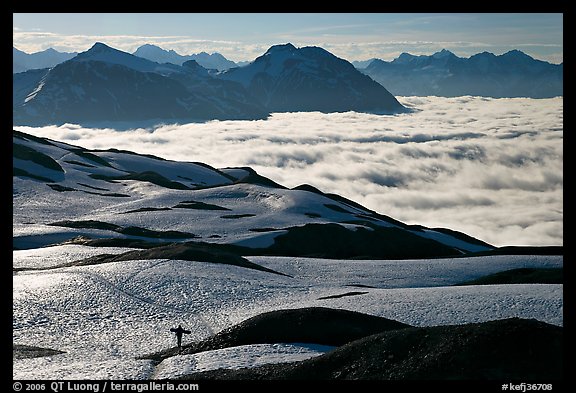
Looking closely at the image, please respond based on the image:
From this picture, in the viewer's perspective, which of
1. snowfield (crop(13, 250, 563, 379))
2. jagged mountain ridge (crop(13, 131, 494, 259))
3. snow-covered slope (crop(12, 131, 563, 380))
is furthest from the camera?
jagged mountain ridge (crop(13, 131, 494, 259))

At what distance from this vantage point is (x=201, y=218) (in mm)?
106250

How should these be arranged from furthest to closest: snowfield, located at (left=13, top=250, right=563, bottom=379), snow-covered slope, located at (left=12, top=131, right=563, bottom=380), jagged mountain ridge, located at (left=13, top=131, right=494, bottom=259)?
jagged mountain ridge, located at (left=13, top=131, right=494, bottom=259), snow-covered slope, located at (left=12, top=131, right=563, bottom=380), snowfield, located at (left=13, top=250, right=563, bottom=379)

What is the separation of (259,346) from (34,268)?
40.9 metres

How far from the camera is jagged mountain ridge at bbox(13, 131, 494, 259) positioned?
9375 centimetres

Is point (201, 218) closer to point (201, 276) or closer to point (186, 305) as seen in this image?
point (201, 276)

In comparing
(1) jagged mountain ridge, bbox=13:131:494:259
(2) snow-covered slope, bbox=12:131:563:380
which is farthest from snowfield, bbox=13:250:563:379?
(1) jagged mountain ridge, bbox=13:131:494:259

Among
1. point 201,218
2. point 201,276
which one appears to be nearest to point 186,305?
point 201,276

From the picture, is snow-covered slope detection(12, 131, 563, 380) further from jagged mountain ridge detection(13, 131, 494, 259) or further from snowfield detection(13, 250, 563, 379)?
jagged mountain ridge detection(13, 131, 494, 259)

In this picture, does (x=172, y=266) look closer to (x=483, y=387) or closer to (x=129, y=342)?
(x=129, y=342)

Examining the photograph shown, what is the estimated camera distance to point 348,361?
25906 mm

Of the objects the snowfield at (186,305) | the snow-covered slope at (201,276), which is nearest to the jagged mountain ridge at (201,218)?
the snow-covered slope at (201,276)

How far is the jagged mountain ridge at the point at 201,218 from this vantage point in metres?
93.8
